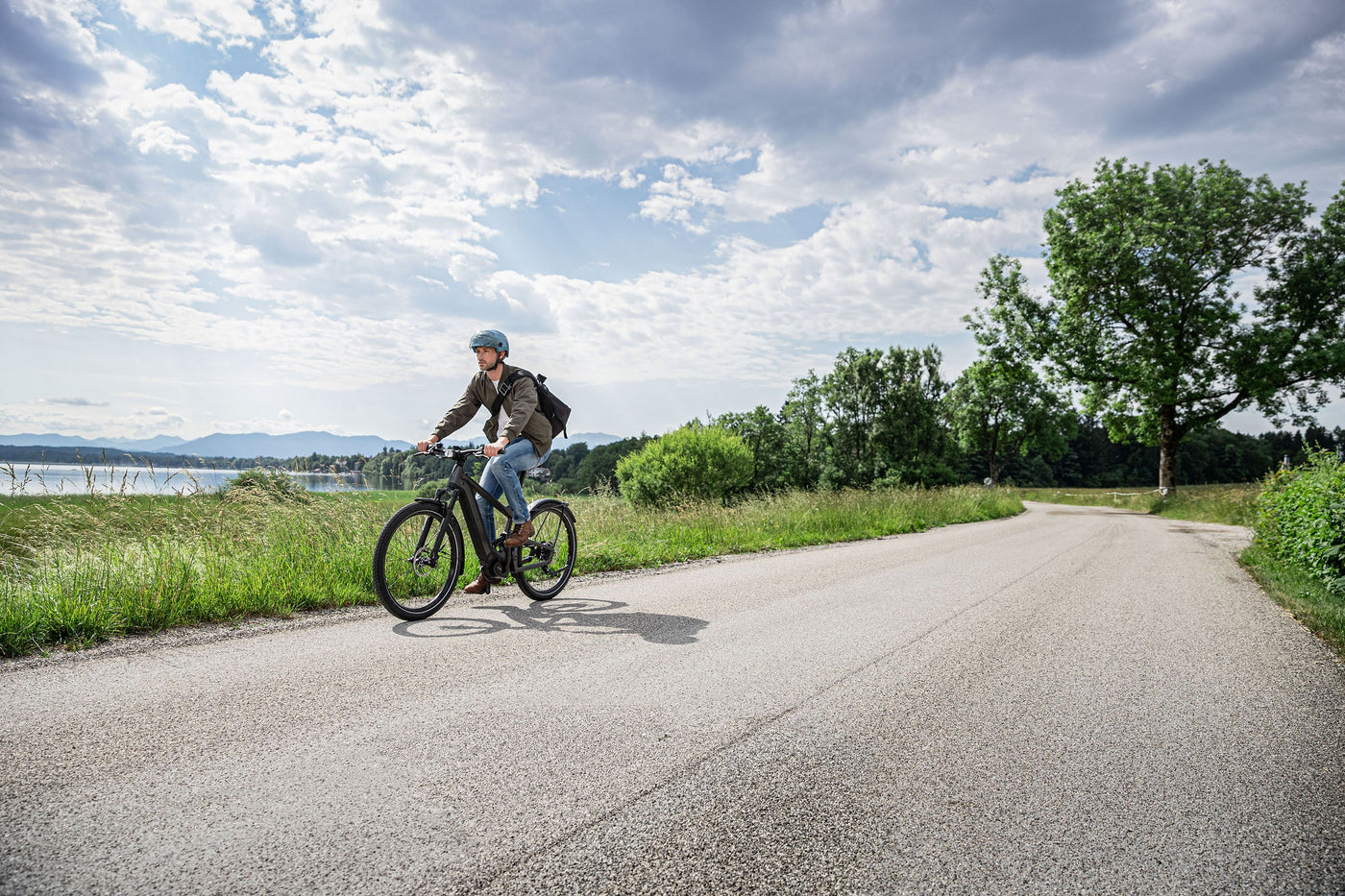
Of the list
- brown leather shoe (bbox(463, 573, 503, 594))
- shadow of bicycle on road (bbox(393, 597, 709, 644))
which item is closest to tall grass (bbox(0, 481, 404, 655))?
brown leather shoe (bbox(463, 573, 503, 594))

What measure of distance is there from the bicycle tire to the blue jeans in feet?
1.20

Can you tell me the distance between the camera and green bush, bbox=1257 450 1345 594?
25.1ft

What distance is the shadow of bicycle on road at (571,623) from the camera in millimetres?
Answer: 4906

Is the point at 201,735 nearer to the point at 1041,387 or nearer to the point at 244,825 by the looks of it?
the point at 244,825

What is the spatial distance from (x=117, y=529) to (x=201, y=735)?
4.84 metres

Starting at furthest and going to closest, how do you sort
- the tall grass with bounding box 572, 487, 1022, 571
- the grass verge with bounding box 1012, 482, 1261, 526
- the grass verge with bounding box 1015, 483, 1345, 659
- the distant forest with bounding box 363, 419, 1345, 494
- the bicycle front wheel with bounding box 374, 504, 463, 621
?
1. the distant forest with bounding box 363, 419, 1345, 494
2. the grass verge with bounding box 1012, 482, 1261, 526
3. the tall grass with bounding box 572, 487, 1022, 571
4. the grass verge with bounding box 1015, 483, 1345, 659
5. the bicycle front wheel with bounding box 374, 504, 463, 621

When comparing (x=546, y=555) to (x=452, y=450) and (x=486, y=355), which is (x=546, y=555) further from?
(x=486, y=355)

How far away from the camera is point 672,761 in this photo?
273 cm

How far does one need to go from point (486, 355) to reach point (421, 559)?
1.92 meters

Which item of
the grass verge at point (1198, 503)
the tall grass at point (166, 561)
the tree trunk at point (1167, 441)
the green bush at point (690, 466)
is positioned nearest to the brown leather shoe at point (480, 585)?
the tall grass at point (166, 561)

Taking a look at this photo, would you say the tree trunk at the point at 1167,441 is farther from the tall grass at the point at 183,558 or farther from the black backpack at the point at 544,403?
the black backpack at the point at 544,403

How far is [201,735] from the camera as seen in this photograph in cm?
290

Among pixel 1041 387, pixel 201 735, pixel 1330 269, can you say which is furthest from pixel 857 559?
pixel 1041 387

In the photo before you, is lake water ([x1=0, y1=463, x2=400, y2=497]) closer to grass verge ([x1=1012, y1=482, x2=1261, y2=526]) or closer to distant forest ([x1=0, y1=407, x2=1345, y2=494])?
distant forest ([x1=0, y1=407, x2=1345, y2=494])
